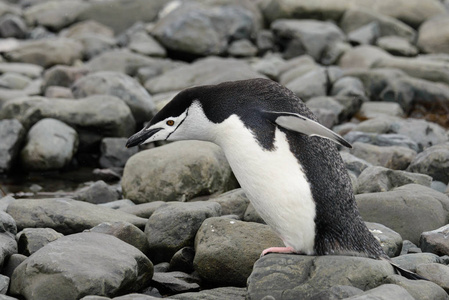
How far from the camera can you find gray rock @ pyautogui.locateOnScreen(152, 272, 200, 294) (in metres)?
4.45

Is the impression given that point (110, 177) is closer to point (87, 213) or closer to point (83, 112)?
point (83, 112)

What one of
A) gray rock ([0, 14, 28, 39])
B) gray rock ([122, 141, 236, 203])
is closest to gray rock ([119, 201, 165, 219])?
gray rock ([122, 141, 236, 203])

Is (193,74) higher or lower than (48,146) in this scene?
lower

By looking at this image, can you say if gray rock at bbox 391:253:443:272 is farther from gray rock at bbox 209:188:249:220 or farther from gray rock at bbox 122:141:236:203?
gray rock at bbox 122:141:236:203

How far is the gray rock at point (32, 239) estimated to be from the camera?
14.9ft

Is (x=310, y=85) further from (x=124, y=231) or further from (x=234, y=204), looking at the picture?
(x=124, y=231)

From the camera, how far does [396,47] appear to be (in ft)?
46.6

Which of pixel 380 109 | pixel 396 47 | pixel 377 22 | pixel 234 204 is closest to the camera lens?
pixel 234 204

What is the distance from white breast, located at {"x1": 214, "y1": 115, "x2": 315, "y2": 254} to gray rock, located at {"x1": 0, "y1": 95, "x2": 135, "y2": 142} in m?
4.84

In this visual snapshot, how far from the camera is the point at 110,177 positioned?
824 centimetres

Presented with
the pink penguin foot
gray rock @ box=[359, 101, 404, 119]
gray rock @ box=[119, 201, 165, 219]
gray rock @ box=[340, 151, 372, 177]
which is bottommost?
gray rock @ box=[359, 101, 404, 119]

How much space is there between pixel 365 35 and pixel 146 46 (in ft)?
14.8

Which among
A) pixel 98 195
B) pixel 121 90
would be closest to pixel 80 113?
pixel 121 90

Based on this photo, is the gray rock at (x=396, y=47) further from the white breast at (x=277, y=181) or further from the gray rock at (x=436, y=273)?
the white breast at (x=277, y=181)
